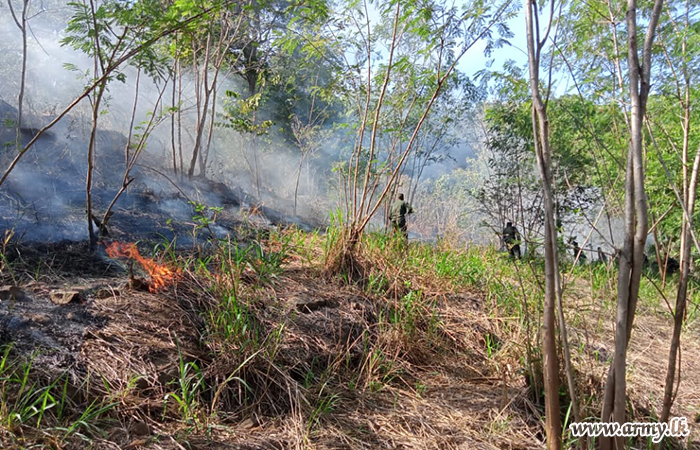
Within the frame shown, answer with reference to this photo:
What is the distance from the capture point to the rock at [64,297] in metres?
1.98

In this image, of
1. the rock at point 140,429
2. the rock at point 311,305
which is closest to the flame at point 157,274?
the rock at point 311,305

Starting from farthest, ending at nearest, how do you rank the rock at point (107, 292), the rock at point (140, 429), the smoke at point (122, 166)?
the smoke at point (122, 166)
the rock at point (107, 292)
the rock at point (140, 429)

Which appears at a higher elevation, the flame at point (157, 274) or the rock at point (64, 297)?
the flame at point (157, 274)

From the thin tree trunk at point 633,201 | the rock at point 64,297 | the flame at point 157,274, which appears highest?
the thin tree trunk at point 633,201

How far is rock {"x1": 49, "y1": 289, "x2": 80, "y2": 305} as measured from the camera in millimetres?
1984

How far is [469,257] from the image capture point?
12.3 feet

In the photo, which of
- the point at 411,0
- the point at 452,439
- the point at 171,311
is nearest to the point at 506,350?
the point at 452,439

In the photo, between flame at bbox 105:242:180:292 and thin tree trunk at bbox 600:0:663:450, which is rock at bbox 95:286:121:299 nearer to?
flame at bbox 105:242:180:292

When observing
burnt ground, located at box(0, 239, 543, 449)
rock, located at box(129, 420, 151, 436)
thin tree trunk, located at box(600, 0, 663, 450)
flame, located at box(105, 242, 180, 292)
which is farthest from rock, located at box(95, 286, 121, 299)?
thin tree trunk, located at box(600, 0, 663, 450)

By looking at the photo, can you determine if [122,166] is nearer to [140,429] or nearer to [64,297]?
[64,297]

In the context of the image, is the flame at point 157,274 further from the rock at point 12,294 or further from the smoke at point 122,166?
the rock at point 12,294

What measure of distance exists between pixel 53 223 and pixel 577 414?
405 cm

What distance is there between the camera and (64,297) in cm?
200

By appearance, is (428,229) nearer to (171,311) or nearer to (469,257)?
(469,257)
